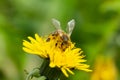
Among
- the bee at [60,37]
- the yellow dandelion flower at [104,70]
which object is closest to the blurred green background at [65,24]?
the yellow dandelion flower at [104,70]

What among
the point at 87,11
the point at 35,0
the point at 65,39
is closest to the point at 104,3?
the point at 87,11

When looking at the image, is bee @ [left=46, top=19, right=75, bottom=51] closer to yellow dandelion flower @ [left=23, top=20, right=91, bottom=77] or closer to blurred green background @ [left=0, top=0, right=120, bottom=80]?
yellow dandelion flower @ [left=23, top=20, right=91, bottom=77]

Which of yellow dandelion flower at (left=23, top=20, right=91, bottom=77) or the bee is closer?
yellow dandelion flower at (left=23, top=20, right=91, bottom=77)

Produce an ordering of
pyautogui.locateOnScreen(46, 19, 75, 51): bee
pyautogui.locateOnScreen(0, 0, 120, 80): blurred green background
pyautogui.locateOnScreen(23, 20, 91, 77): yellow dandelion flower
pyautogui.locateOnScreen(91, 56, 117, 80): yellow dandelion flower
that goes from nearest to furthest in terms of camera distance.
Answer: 1. pyautogui.locateOnScreen(23, 20, 91, 77): yellow dandelion flower
2. pyautogui.locateOnScreen(46, 19, 75, 51): bee
3. pyautogui.locateOnScreen(91, 56, 117, 80): yellow dandelion flower
4. pyautogui.locateOnScreen(0, 0, 120, 80): blurred green background

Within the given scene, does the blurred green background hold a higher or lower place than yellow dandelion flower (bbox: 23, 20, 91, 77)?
higher

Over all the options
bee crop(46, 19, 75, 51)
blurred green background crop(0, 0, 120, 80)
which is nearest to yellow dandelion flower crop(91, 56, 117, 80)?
blurred green background crop(0, 0, 120, 80)

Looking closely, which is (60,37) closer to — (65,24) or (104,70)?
(104,70)

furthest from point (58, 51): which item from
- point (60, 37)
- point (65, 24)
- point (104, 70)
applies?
point (65, 24)

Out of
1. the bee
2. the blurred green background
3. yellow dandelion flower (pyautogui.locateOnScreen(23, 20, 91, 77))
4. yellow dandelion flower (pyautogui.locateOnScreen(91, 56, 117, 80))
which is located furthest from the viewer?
the blurred green background
